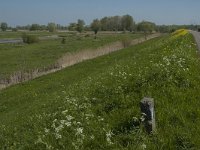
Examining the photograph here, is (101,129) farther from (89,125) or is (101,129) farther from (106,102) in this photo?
(106,102)

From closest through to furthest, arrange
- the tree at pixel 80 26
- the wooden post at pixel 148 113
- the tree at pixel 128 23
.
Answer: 1. the wooden post at pixel 148 113
2. the tree at pixel 80 26
3. the tree at pixel 128 23

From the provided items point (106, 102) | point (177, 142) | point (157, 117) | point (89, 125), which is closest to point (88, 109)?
point (106, 102)

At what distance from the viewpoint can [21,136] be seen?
27.7ft

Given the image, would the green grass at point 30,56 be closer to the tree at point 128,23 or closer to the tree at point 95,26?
the tree at point 95,26

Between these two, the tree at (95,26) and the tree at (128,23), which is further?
the tree at (128,23)

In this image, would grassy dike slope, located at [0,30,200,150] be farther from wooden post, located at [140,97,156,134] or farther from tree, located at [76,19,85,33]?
tree, located at [76,19,85,33]

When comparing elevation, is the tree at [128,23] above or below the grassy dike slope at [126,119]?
below

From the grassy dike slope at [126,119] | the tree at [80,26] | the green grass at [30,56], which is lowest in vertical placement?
the tree at [80,26]

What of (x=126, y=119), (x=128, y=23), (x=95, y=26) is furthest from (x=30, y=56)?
(x=128, y=23)

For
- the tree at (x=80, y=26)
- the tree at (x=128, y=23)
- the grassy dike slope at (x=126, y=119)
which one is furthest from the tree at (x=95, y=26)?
the grassy dike slope at (x=126, y=119)

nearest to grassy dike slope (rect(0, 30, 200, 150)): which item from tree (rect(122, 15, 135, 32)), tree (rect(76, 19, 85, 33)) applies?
tree (rect(76, 19, 85, 33))

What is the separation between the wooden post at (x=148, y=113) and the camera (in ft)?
21.3

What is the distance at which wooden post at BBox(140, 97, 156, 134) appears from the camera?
21.3 ft

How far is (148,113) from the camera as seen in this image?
659cm
